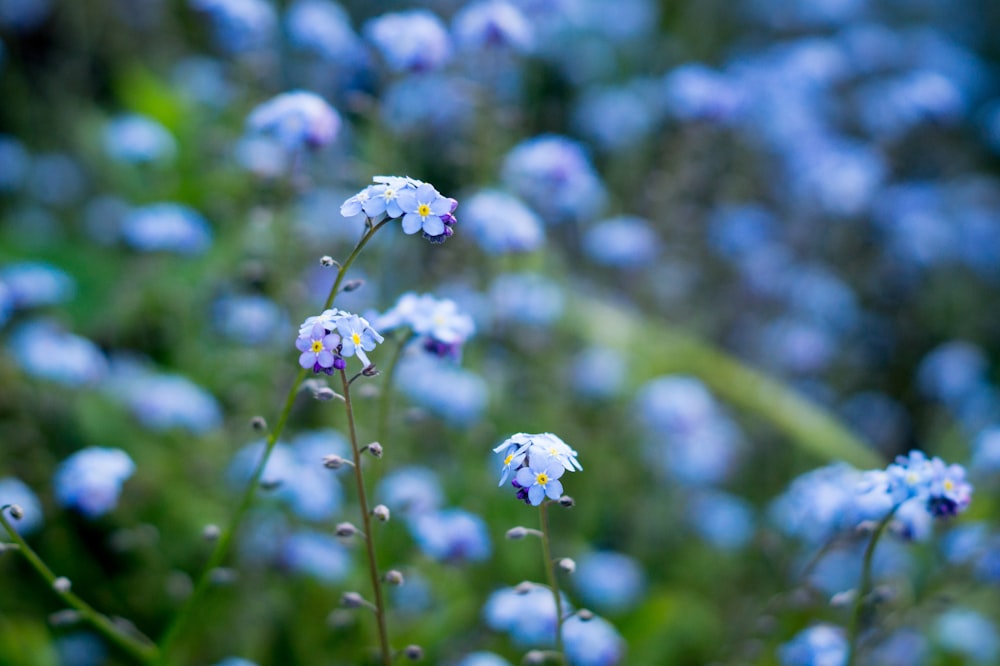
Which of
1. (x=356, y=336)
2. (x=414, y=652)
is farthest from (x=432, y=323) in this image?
(x=414, y=652)

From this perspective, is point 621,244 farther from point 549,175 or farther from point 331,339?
point 331,339

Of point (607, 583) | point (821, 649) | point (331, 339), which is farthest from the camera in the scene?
point (607, 583)

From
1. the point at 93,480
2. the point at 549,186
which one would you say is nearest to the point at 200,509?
the point at 93,480

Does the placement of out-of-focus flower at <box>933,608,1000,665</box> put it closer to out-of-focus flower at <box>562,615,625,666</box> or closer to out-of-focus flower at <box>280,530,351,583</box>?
→ out-of-focus flower at <box>562,615,625,666</box>

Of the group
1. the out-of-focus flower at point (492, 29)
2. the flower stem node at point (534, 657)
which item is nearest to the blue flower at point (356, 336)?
the flower stem node at point (534, 657)

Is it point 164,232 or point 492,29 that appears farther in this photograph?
point 164,232

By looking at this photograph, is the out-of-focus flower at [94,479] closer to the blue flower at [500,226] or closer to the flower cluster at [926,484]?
the blue flower at [500,226]
